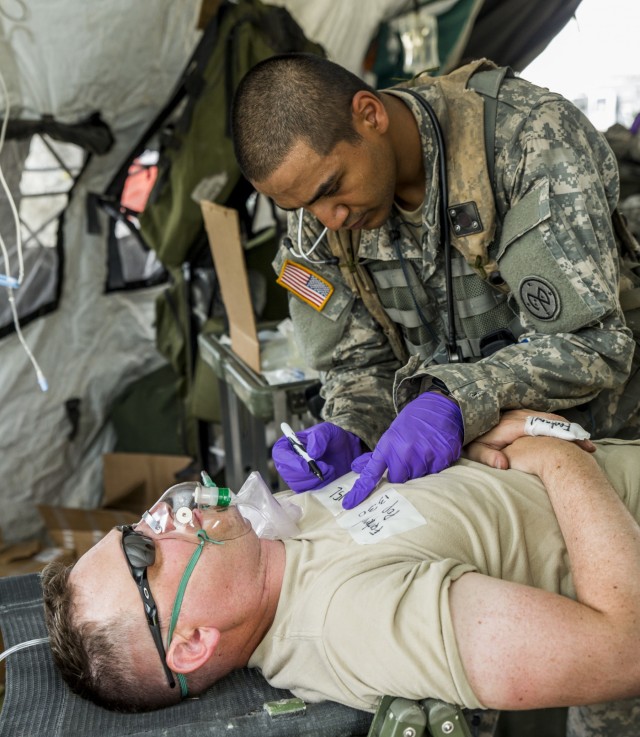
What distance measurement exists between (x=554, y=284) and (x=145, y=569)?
3.29 feet

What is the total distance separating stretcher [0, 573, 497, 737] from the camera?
4.31 ft

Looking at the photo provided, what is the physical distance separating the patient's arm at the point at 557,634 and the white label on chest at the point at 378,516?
8.0 inches

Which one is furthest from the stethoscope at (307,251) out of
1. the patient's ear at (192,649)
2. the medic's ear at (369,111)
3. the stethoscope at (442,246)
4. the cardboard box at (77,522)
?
the cardboard box at (77,522)

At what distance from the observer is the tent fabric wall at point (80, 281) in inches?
129

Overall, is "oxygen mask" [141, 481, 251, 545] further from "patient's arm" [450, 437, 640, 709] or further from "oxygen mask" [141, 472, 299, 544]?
"patient's arm" [450, 437, 640, 709]

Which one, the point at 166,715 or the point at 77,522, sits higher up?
the point at 166,715

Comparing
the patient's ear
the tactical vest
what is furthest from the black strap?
the patient's ear

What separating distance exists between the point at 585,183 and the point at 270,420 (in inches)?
53.5

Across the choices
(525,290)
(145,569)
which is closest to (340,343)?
(525,290)

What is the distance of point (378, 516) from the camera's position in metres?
1.61

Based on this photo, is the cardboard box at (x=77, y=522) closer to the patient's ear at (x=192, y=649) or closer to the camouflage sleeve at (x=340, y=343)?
the camouflage sleeve at (x=340, y=343)

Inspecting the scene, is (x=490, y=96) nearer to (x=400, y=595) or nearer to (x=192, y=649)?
(x=400, y=595)

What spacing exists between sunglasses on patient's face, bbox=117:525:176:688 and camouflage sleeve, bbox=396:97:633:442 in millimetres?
679

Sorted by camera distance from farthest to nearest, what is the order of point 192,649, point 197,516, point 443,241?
1. point 443,241
2. point 197,516
3. point 192,649
